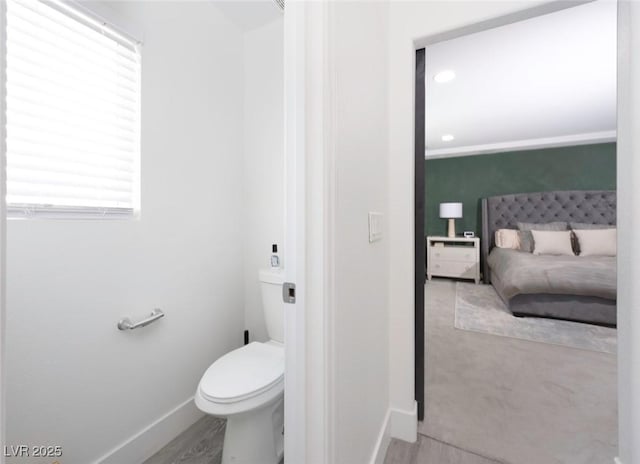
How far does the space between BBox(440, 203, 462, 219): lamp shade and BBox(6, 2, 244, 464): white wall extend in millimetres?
3771

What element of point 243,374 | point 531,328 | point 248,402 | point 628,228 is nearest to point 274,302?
point 243,374

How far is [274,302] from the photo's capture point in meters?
1.54

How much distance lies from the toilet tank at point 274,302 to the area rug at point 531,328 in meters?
2.01

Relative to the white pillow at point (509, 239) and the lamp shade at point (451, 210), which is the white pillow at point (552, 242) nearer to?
the white pillow at point (509, 239)

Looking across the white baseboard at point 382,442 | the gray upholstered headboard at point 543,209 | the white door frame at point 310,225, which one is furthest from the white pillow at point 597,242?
the white door frame at point 310,225

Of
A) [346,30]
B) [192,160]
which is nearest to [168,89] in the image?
[192,160]

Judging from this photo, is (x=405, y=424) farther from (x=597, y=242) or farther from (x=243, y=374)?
(x=597, y=242)

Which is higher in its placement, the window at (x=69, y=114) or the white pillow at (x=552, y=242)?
the window at (x=69, y=114)

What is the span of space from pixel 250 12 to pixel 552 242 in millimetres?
4353

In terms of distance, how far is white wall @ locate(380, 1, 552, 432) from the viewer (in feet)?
4.33

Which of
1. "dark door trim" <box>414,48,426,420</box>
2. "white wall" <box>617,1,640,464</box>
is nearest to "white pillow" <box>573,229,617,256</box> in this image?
"white wall" <box>617,1,640,464</box>

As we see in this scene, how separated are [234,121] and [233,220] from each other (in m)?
0.64

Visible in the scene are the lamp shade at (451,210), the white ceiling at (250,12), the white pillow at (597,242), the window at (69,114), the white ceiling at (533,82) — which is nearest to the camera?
the window at (69,114)

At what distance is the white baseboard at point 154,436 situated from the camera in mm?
1162
